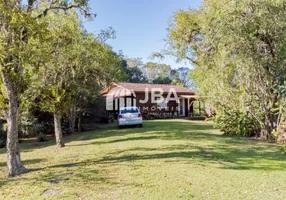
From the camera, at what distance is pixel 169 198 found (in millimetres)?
4477

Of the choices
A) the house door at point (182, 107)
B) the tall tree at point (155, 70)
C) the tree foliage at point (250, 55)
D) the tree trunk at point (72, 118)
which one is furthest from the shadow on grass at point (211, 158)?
the tall tree at point (155, 70)

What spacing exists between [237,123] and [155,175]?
362 inches

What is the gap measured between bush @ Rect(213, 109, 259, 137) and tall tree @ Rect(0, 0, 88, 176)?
1087 cm

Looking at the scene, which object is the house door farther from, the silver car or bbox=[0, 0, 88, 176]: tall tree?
bbox=[0, 0, 88, 176]: tall tree

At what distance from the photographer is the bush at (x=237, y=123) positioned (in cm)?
1322

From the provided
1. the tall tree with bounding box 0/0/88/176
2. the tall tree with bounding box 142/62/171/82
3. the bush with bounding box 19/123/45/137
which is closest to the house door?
the bush with bounding box 19/123/45/137

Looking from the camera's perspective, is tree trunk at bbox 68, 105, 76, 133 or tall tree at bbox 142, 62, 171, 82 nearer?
tree trunk at bbox 68, 105, 76, 133

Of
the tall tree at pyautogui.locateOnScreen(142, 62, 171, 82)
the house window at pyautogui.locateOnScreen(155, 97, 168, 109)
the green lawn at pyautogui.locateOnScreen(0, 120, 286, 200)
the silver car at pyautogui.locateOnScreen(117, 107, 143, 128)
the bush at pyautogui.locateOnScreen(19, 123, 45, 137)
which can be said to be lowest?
the green lawn at pyautogui.locateOnScreen(0, 120, 286, 200)

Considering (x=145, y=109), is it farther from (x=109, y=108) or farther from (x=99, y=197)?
(x=99, y=197)

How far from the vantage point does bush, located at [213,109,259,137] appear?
1322 cm

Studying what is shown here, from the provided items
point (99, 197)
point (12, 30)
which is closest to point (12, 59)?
point (12, 30)

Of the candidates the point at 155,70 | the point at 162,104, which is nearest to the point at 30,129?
the point at 162,104

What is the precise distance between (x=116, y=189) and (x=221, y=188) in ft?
7.21

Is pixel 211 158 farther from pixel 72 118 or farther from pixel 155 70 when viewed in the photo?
pixel 155 70
